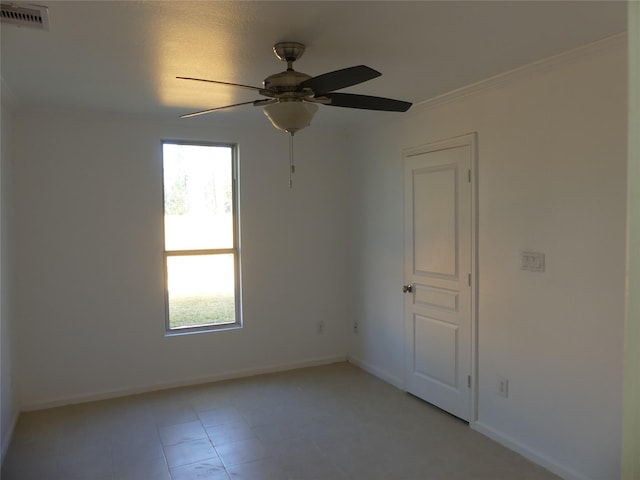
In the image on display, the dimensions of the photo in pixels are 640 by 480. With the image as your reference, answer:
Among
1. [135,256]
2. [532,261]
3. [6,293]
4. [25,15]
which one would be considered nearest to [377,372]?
[532,261]

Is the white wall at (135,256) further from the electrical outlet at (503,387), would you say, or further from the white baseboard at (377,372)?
the electrical outlet at (503,387)

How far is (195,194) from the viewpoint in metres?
4.51

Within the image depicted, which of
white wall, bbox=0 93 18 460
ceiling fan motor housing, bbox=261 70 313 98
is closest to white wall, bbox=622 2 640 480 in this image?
ceiling fan motor housing, bbox=261 70 313 98

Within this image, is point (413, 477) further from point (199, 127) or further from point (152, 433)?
point (199, 127)

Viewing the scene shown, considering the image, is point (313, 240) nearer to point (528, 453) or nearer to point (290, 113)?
point (290, 113)

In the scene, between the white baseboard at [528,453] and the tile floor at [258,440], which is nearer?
the white baseboard at [528,453]

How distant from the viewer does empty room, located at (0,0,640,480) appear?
8.01 ft

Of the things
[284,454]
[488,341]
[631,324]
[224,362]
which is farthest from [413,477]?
[631,324]

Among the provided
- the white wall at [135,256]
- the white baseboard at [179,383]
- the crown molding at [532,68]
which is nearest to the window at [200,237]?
the white wall at [135,256]

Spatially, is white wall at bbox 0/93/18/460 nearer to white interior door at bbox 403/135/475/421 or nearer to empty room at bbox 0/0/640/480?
empty room at bbox 0/0/640/480

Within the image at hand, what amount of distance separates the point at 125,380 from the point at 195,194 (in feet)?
5.83

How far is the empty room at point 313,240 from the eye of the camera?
244 centimetres

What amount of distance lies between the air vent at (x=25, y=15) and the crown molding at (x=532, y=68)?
8.34 ft

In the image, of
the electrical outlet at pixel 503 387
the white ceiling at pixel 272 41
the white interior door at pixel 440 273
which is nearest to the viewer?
the white ceiling at pixel 272 41
